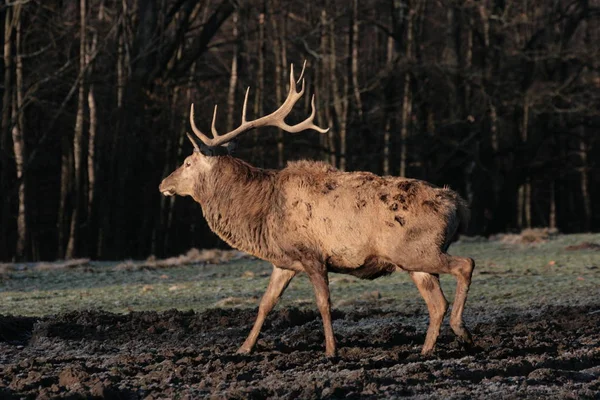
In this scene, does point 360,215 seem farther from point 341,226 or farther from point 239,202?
point 239,202

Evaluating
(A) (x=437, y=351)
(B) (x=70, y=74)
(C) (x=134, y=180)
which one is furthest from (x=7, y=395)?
(C) (x=134, y=180)

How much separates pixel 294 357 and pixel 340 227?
140 cm

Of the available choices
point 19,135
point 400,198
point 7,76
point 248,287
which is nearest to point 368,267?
point 400,198

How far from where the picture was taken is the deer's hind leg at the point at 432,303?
10.5 metres

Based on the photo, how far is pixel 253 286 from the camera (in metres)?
18.1

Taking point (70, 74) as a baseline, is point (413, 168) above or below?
below

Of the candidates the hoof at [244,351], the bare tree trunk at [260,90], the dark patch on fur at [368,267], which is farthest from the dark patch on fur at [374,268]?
the bare tree trunk at [260,90]

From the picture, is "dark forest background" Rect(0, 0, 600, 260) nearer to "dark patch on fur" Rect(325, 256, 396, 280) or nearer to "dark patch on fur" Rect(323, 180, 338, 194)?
"dark patch on fur" Rect(323, 180, 338, 194)

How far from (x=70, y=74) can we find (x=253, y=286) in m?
15.3

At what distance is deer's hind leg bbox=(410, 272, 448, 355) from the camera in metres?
10.5

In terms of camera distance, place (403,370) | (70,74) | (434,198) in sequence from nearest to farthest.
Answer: (403,370) < (434,198) < (70,74)

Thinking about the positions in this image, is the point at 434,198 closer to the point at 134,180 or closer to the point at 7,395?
the point at 7,395

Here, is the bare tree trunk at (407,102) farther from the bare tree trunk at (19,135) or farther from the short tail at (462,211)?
the short tail at (462,211)

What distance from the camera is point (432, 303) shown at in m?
10.7
